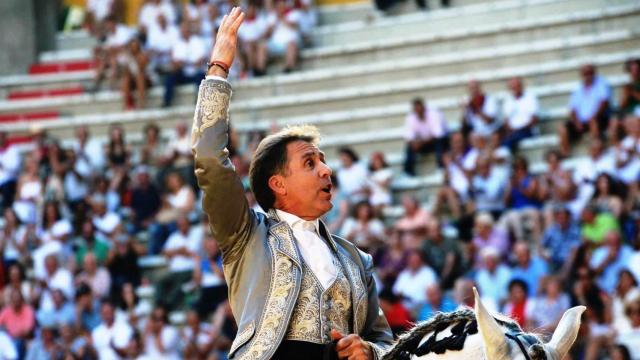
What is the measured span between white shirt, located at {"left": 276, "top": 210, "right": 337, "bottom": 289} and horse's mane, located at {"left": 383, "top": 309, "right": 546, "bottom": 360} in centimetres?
60

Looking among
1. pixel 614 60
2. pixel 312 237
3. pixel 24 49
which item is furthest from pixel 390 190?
pixel 312 237

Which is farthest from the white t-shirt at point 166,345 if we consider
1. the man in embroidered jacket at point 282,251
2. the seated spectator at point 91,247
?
the man in embroidered jacket at point 282,251

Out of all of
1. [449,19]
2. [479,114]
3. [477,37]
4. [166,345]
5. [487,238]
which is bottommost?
[166,345]

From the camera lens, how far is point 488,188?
1249 cm

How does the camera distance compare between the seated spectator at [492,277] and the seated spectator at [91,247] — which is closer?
the seated spectator at [492,277]

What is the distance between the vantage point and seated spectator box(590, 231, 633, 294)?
35.3ft

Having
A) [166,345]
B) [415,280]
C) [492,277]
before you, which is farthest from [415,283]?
[166,345]

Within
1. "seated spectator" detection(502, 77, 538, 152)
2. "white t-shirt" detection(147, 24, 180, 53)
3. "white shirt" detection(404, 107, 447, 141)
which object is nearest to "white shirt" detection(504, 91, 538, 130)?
"seated spectator" detection(502, 77, 538, 152)

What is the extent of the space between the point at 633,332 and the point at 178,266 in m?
4.72

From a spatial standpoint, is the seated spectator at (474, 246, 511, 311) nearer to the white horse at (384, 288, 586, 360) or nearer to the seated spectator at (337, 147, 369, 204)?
the seated spectator at (337, 147, 369, 204)

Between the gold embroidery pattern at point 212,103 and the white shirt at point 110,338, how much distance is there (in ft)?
27.1

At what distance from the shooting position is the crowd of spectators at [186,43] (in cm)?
1648

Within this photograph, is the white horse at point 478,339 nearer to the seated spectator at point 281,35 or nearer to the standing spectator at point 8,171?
the standing spectator at point 8,171

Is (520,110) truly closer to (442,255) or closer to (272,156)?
(442,255)
